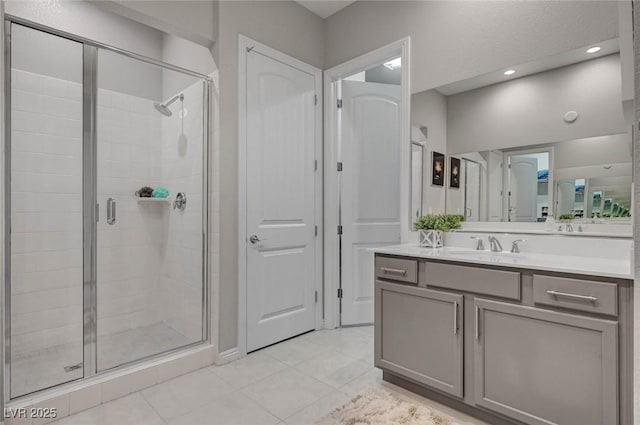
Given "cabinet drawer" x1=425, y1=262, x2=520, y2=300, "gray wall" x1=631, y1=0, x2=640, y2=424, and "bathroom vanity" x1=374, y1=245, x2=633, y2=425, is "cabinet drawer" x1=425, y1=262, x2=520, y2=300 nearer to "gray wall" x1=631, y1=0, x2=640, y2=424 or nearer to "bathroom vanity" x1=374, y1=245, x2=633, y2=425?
"bathroom vanity" x1=374, y1=245, x2=633, y2=425

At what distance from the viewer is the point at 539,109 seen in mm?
1938

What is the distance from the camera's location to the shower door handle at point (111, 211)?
93.5 inches

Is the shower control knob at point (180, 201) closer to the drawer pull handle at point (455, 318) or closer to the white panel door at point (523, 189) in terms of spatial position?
the drawer pull handle at point (455, 318)

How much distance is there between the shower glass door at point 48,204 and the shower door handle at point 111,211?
0.59 ft

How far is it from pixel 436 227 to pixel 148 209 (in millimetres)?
2309

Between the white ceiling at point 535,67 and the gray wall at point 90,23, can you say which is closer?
the white ceiling at point 535,67

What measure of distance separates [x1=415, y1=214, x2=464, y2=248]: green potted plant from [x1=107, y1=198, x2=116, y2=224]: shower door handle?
221cm

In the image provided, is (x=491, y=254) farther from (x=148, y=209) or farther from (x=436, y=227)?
(x=148, y=209)

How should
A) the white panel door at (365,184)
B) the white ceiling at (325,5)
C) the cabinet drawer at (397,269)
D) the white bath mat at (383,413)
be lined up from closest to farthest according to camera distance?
the white bath mat at (383,413) < the cabinet drawer at (397,269) < the white ceiling at (325,5) < the white panel door at (365,184)

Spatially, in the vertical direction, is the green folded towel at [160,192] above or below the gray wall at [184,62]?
below

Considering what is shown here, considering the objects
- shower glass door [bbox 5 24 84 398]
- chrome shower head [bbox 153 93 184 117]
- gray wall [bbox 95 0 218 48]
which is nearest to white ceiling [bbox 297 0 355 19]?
gray wall [bbox 95 0 218 48]

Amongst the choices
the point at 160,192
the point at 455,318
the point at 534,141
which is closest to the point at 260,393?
the point at 455,318

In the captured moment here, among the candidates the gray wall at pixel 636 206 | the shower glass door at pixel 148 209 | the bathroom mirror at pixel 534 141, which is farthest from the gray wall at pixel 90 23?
the gray wall at pixel 636 206

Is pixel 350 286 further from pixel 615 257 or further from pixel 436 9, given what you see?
pixel 436 9
